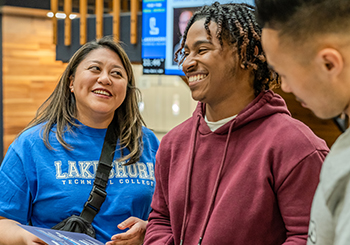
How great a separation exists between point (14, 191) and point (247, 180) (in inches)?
45.8

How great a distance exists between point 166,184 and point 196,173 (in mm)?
180

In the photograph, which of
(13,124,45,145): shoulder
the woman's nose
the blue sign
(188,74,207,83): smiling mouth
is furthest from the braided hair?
the blue sign

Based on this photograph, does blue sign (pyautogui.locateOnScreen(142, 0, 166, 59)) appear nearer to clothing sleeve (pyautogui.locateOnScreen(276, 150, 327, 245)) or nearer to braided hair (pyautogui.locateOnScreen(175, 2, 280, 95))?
braided hair (pyautogui.locateOnScreen(175, 2, 280, 95))

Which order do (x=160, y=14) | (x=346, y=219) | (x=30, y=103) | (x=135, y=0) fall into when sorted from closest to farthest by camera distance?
(x=346, y=219) < (x=160, y=14) < (x=135, y=0) < (x=30, y=103)

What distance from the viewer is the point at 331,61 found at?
0.72 meters

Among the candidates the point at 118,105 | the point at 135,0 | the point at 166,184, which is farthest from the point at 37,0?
the point at 166,184

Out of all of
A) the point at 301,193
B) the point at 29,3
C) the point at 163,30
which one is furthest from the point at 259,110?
the point at 29,3

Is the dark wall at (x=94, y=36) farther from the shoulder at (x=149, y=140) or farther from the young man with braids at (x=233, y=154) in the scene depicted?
the young man with braids at (x=233, y=154)

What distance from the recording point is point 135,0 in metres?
4.48

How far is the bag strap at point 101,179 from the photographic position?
5.86 feet

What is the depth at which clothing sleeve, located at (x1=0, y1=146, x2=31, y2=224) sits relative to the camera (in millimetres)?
1773

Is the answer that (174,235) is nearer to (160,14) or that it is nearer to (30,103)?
(160,14)

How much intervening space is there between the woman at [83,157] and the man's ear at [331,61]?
1.23 metres

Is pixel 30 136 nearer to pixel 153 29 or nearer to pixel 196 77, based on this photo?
pixel 196 77
